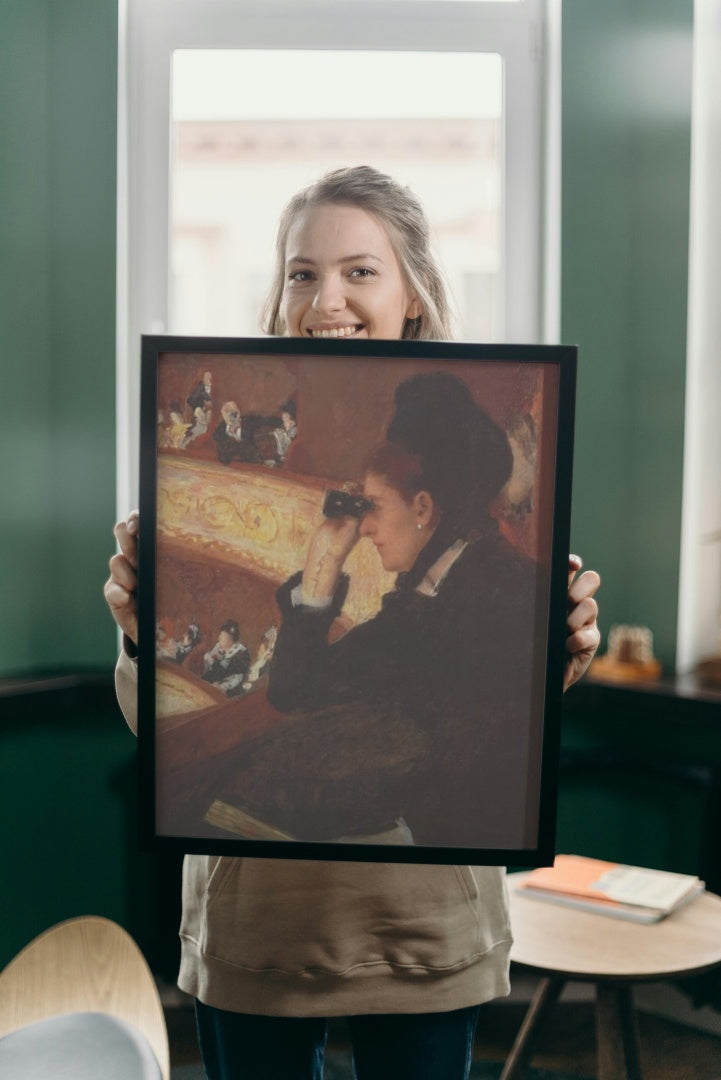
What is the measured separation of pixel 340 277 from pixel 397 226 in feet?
0.34

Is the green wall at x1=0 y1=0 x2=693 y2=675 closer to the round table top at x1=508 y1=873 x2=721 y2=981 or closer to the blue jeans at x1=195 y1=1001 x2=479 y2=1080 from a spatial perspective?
the round table top at x1=508 y1=873 x2=721 y2=981

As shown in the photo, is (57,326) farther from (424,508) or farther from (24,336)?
(424,508)

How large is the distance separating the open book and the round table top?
0.02m

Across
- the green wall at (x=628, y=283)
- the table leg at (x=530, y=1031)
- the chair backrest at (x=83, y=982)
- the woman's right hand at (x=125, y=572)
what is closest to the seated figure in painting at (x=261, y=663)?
the woman's right hand at (x=125, y=572)

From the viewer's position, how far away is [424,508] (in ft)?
→ 3.10

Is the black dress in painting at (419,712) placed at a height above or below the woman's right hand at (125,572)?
below

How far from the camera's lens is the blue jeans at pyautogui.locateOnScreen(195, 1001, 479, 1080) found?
3.49 feet

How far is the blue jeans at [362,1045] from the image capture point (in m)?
1.06

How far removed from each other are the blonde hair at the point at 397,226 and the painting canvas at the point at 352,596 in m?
0.28

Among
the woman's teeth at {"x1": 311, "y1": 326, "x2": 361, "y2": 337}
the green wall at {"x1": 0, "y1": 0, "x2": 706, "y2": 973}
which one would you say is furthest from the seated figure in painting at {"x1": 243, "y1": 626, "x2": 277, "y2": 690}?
the green wall at {"x1": 0, "y1": 0, "x2": 706, "y2": 973}

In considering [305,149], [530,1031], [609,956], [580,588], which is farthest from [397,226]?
[305,149]


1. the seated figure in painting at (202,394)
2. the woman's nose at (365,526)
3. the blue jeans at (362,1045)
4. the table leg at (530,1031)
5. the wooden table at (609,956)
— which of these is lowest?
the table leg at (530,1031)

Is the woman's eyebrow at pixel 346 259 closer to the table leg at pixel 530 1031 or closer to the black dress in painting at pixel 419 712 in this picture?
the black dress in painting at pixel 419 712

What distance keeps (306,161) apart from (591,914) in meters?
1.86
